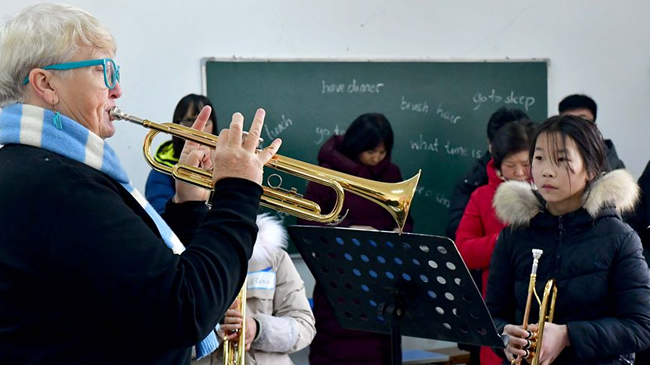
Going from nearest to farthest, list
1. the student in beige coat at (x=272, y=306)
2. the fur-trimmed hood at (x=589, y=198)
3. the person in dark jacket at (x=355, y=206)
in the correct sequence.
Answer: the fur-trimmed hood at (x=589, y=198), the student in beige coat at (x=272, y=306), the person in dark jacket at (x=355, y=206)

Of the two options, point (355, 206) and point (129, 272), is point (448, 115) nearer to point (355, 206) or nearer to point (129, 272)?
point (355, 206)

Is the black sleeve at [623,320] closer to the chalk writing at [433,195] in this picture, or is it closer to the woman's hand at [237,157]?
the woman's hand at [237,157]

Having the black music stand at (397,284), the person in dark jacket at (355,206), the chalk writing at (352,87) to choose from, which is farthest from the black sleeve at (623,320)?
the chalk writing at (352,87)

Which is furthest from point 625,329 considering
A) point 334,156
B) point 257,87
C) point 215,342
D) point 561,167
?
point 257,87

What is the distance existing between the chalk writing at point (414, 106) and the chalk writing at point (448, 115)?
100mm

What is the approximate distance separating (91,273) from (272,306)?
Answer: 6.77ft

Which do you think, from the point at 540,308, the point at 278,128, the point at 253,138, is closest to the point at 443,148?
the point at 278,128

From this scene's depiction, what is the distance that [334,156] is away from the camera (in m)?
5.08

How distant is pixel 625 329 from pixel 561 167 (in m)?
0.59

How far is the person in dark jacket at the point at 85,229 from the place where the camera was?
179 centimetres

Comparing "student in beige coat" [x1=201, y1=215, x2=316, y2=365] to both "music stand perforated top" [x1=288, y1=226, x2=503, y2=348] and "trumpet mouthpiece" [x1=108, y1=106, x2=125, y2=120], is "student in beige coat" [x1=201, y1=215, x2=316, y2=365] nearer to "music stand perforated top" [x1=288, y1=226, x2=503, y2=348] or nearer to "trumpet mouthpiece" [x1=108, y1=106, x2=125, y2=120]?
"music stand perforated top" [x1=288, y1=226, x2=503, y2=348]

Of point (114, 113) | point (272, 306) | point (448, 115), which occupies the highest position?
point (448, 115)

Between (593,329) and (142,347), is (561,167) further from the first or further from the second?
(142,347)

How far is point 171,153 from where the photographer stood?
4465 millimetres
